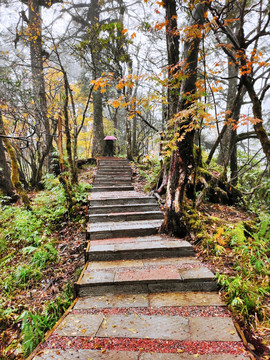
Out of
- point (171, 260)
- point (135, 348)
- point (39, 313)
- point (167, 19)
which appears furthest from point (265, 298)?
point (167, 19)

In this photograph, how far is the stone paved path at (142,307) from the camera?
2.01 metres

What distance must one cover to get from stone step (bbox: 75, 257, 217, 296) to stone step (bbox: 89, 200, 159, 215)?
7.55 feet

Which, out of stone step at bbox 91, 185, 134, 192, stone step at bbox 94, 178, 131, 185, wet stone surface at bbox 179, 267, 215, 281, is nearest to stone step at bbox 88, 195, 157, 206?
stone step at bbox 91, 185, 134, 192

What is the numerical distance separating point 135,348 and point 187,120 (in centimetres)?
399

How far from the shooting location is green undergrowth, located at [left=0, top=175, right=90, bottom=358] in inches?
107

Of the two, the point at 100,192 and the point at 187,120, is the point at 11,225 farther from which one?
the point at 187,120

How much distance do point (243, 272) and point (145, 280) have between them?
1675 mm

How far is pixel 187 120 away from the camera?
4.07m

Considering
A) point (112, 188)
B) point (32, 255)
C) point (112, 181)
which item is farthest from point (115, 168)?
point (32, 255)

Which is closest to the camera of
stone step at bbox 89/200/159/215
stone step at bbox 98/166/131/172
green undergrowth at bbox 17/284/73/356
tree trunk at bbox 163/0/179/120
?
green undergrowth at bbox 17/284/73/356

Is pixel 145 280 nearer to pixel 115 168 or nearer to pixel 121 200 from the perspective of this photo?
pixel 121 200

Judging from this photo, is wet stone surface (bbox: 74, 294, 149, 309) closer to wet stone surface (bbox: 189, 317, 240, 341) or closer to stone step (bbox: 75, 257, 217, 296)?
stone step (bbox: 75, 257, 217, 296)

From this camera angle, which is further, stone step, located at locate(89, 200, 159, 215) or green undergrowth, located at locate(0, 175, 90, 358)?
stone step, located at locate(89, 200, 159, 215)

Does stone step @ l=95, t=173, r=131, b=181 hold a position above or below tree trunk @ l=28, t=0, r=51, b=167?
below
